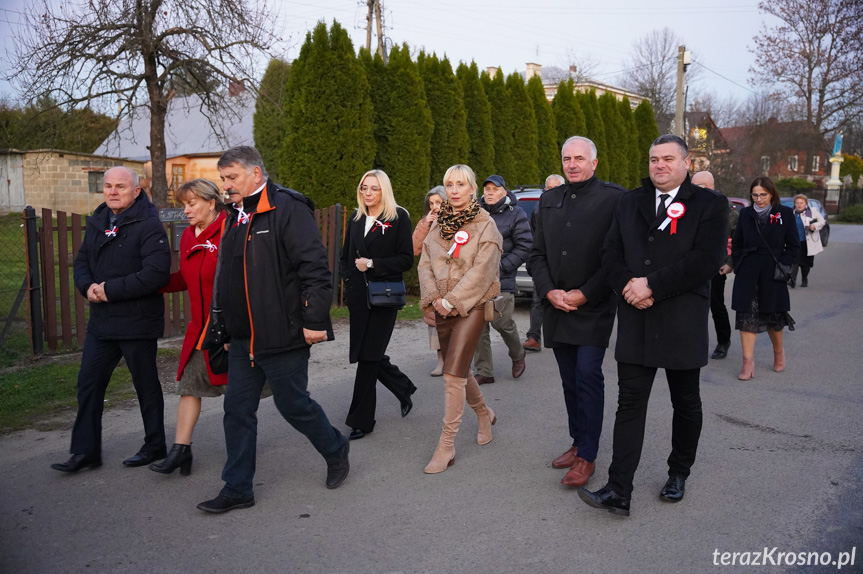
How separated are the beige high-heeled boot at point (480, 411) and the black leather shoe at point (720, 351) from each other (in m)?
4.03

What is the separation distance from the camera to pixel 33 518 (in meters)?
4.15

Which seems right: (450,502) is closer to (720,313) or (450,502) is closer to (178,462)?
(178,462)

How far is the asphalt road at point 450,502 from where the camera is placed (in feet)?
12.2

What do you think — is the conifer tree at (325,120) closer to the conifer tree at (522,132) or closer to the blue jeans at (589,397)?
the conifer tree at (522,132)

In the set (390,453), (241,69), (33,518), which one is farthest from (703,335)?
(241,69)

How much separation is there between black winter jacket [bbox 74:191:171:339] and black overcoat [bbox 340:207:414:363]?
140 centimetres

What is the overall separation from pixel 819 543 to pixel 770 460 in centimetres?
130

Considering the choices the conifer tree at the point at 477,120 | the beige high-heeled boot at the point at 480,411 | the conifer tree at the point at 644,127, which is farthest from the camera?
the conifer tree at the point at 644,127

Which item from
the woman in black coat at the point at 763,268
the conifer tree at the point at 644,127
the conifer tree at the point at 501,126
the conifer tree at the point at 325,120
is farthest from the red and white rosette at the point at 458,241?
the conifer tree at the point at 644,127

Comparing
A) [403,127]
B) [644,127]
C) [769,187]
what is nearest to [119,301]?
[769,187]

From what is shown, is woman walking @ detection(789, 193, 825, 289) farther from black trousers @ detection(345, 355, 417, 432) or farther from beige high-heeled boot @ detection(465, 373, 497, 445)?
black trousers @ detection(345, 355, 417, 432)

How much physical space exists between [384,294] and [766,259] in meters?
4.21

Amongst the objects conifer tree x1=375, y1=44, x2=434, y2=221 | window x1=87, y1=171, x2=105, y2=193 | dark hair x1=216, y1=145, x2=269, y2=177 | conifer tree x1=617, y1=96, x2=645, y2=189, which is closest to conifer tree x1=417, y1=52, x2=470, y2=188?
conifer tree x1=375, y1=44, x2=434, y2=221

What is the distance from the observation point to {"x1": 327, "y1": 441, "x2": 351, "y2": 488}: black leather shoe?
4621 millimetres
